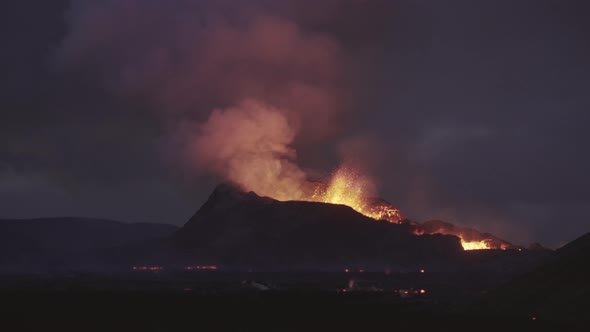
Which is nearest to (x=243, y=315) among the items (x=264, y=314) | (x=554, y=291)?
(x=264, y=314)

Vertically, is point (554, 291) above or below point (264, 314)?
above

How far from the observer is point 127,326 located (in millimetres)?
121625

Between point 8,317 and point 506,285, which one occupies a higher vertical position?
point 506,285

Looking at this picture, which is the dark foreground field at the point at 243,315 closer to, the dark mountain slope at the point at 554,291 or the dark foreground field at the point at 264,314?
the dark foreground field at the point at 264,314

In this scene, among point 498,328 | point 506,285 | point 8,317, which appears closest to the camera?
point 498,328

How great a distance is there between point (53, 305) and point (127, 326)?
51097 mm

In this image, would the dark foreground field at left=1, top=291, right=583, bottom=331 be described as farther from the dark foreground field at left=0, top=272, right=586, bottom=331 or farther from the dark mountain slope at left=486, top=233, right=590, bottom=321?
the dark mountain slope at left=486, top=233, right=590, bottom=321

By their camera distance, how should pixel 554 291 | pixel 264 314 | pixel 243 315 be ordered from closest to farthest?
1. pixel 554 291
2. pixel 243 315
3. pixel 264 314

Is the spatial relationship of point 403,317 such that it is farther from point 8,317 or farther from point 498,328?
A: point 8,317

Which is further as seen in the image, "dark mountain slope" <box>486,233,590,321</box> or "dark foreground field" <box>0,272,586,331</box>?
"dark mountain slope" <box>486,233,590,321</box>

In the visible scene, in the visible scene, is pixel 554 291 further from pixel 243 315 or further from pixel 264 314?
pixel 243 315

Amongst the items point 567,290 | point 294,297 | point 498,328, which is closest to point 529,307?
point 567,290

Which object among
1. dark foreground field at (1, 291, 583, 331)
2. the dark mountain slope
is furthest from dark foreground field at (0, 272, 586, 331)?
the dark mountain slope

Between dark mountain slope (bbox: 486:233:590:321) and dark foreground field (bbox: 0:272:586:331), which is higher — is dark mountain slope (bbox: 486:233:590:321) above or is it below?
above
